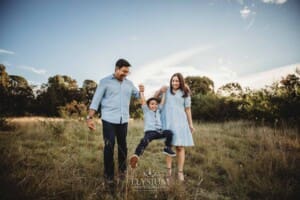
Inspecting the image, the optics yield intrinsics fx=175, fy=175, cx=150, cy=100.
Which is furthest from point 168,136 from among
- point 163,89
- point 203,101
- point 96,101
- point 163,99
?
point 203,101

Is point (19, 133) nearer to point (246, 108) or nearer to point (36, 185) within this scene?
point (36, 185)

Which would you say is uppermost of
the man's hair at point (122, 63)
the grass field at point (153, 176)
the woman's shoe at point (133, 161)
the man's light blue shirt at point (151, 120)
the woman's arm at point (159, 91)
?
the man's hair at point (122, 63)

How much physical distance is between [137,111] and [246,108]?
881cm

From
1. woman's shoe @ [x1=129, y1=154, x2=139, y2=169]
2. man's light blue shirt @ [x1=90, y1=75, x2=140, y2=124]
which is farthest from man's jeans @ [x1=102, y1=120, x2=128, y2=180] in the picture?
woman's shoe @ [x1=129, y1=154, x2=139, y2=169]

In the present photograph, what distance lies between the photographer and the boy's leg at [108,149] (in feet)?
9.07

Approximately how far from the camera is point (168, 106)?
3.35 meters

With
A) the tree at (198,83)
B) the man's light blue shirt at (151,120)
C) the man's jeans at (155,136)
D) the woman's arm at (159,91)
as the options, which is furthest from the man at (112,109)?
the tree at (198,83)

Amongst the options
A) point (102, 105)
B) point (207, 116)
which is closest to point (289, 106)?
point (207, 116)

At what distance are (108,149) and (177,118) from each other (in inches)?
53.2

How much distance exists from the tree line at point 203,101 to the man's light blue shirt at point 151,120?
3.46 ft

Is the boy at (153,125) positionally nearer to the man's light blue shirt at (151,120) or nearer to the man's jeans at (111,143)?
the man's light blue shirt at (151,120)

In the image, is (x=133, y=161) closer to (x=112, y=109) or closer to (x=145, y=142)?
(x=145, y=142)

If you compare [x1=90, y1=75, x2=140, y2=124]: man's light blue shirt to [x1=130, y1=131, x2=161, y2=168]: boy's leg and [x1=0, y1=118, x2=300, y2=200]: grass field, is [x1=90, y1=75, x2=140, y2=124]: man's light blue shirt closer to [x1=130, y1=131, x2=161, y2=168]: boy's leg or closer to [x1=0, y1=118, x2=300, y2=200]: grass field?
[x1=130, y1=131, x2=161, y2=168]: boy's leg

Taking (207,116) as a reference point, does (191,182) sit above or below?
below
